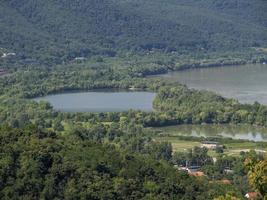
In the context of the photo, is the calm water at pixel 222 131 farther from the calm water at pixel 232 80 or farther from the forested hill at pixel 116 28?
the forested hill at pixel 116 28

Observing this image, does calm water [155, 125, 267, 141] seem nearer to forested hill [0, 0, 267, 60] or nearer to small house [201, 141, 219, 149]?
small house [201, 141, 219, 149]

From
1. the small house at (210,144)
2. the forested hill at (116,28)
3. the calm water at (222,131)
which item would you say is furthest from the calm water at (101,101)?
the forested hill at (116,28)

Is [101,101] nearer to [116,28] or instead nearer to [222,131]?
[222,131]

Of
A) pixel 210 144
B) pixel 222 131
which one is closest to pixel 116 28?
pixel 222 131

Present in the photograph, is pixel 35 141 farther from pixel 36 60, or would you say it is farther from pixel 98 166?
pixel 36 60

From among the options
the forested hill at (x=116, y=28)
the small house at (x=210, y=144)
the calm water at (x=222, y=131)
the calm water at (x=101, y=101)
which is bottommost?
the calm water at (x=222, y=131)

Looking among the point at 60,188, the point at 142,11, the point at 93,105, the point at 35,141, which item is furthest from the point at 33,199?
the point at 142,11

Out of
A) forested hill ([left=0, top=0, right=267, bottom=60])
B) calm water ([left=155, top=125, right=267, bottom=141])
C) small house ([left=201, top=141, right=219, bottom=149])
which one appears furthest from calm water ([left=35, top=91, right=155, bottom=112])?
forested hill ([left=0, top=0, right=267, bottom=60])

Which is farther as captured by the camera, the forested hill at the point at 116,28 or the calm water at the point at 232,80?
the forested hill at the point at 116,28
